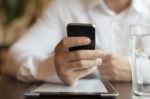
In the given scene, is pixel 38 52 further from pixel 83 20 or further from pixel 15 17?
pixel 15 17

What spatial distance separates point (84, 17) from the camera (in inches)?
53.4

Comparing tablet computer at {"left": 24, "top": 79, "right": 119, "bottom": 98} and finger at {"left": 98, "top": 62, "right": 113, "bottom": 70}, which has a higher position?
finger at {"left": 98, "top": 62, "right": 113, "bottom": 70}

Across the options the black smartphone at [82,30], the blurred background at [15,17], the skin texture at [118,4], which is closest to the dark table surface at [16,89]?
the black smartphone at [82,30]

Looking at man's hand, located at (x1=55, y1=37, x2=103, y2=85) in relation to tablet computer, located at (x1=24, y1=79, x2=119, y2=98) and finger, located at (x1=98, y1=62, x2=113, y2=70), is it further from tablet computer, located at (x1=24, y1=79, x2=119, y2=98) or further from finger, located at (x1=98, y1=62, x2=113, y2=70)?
finger, located at (x1=98, y1=62, x2=113, y2=70)

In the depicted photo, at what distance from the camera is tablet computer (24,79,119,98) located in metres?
0.73

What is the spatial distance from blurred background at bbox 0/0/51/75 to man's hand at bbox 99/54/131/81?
1.57 metres

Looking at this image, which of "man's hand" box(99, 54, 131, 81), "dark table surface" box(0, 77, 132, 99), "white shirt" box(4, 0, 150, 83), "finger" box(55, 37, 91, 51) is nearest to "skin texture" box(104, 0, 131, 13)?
"white shirt" box(4, 0, 150, 83)

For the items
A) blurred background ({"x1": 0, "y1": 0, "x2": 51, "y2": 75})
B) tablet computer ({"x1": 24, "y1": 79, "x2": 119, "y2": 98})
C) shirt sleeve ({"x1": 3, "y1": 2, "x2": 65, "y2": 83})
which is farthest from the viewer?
blurred background ({"x1": 0, "y1": 0, "x2": 51, "y2": 75})

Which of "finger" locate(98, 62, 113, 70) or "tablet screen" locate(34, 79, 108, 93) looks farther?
"finger" locate(98, 62, 113, 70)

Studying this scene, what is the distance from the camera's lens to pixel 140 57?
31.0 inches

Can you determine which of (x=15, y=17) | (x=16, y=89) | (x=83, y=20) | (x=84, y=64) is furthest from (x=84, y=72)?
(x=15, y=17)

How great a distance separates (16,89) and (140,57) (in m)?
0.29

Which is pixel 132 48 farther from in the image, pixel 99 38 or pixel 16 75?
pixel 99 38

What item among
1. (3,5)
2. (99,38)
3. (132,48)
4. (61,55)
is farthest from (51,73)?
(3,5)
